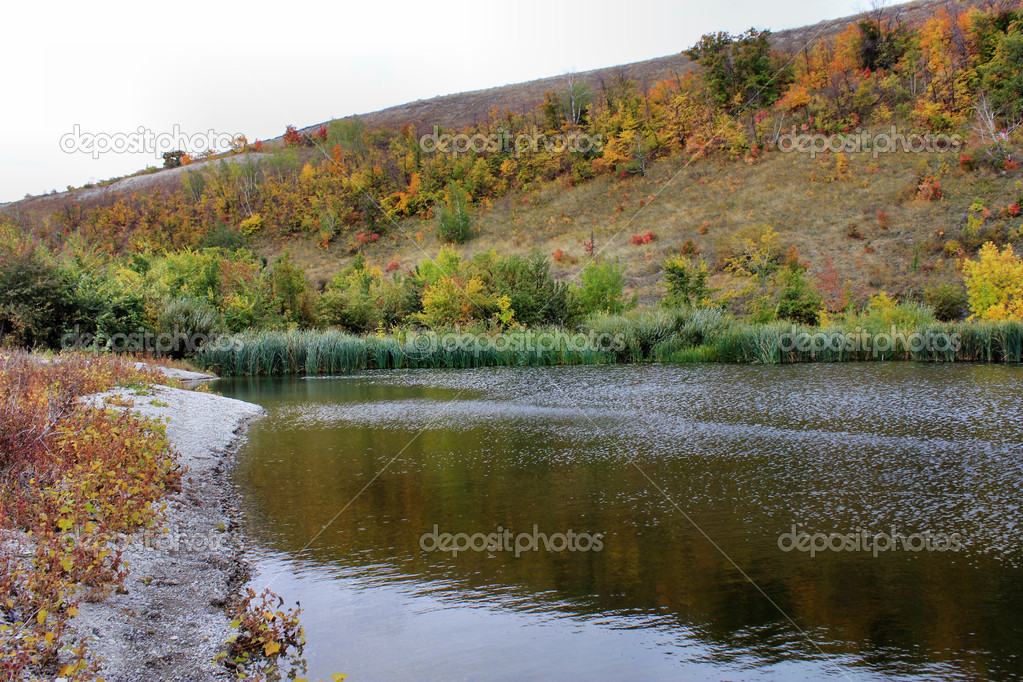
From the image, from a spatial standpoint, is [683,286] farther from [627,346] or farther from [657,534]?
[657,534]

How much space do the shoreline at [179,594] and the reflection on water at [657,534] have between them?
365 mm

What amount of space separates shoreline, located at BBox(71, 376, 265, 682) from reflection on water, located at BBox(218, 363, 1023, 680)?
37cm

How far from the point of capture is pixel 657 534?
236 inches

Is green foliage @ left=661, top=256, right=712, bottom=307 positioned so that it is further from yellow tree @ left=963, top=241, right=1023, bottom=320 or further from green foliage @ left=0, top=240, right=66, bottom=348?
green foliage @ left=0, top=240, right=66, bottom=348

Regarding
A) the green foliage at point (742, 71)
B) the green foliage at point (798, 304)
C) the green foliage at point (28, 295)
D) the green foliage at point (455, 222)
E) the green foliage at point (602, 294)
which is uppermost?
the green foliage at point (742, 71)

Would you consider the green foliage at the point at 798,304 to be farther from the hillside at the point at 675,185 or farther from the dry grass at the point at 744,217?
the dry grass at the point at 744,217

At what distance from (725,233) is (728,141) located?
11384mm

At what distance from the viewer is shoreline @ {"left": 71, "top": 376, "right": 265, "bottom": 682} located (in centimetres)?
373

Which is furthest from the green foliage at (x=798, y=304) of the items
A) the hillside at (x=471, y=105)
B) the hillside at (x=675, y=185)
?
the hillside at (x=471, y=105)

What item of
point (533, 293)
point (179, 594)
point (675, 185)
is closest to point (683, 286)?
point (533, 293)

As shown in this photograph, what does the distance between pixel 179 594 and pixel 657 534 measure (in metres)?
3.79

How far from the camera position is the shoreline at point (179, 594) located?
373 cm

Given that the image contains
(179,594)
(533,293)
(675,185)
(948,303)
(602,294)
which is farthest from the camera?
(675,185)

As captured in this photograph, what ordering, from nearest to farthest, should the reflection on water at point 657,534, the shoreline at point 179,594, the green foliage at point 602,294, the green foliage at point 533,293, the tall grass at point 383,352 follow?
the shoreline at point 179,594 → the reflection on water at point 657,534 → the tall grass at point 383,352 → the green foliage at point 533,293 → the green foliage at point 602,294
